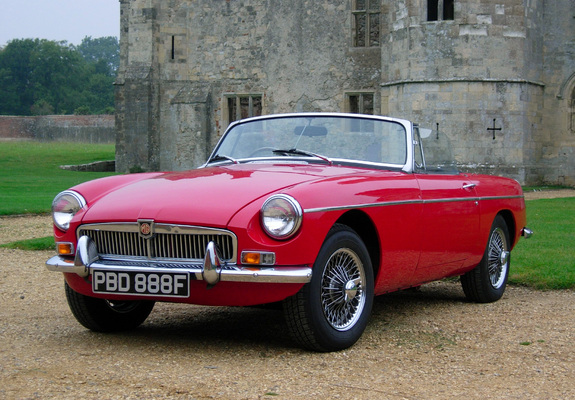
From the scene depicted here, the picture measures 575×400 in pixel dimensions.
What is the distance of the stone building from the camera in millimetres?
22609

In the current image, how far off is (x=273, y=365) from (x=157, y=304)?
7.68 ft

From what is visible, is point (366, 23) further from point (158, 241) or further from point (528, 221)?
point (158, 241)

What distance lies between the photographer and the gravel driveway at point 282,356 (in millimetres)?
3891

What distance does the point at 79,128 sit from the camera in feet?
209

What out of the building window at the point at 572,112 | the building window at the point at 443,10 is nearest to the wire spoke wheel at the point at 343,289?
the building window at the point at 443,10

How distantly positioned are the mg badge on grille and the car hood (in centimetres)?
3

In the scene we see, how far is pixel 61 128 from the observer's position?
63.9 metres

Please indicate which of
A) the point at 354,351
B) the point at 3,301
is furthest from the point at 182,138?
the point at 354,351

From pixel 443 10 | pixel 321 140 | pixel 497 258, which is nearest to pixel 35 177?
pixel 443 10

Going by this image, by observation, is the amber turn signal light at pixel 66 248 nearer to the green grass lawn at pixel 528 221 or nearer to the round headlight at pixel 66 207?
the round headlight at pixel 66 207

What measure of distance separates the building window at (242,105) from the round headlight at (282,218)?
2440 cm

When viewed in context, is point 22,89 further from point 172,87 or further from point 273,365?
point 273,365

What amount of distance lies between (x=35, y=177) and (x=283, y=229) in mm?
24706

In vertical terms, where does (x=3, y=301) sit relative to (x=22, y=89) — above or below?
below
